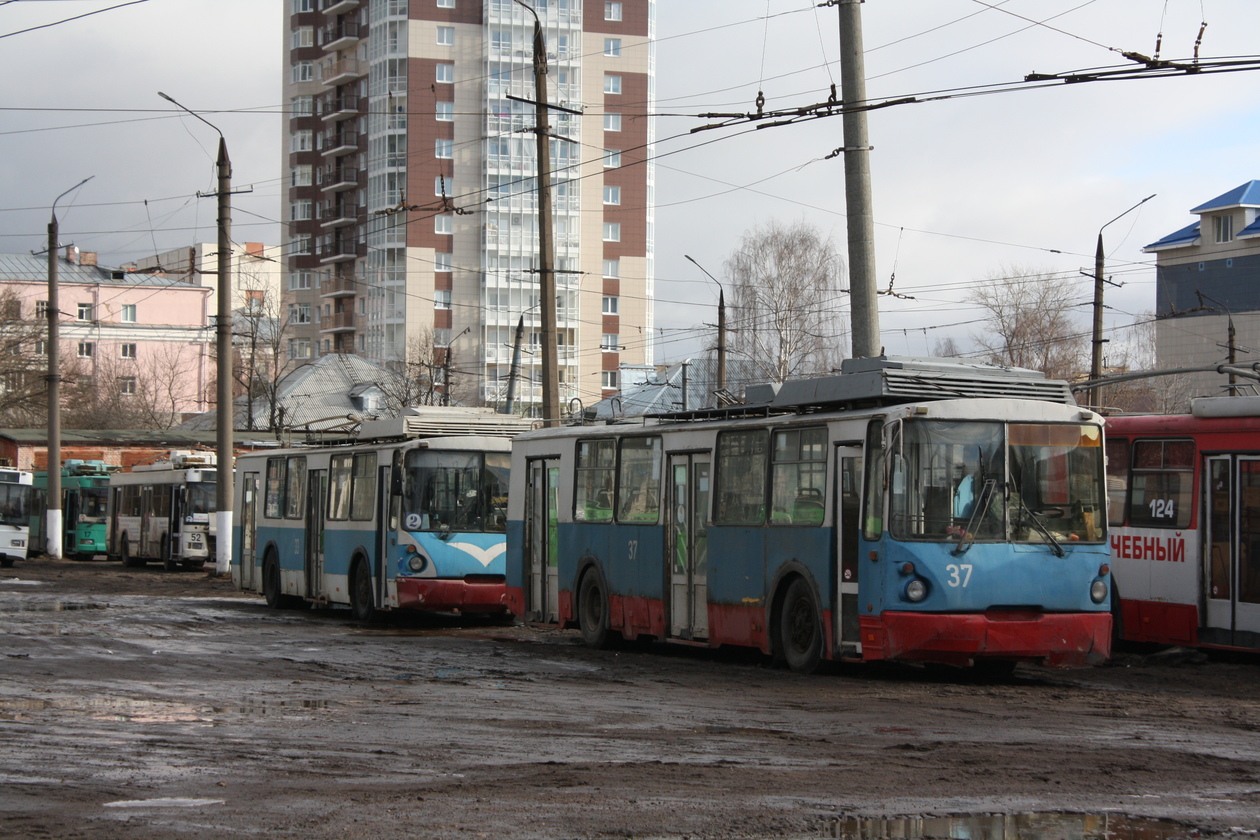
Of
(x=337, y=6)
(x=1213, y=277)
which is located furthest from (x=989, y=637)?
(x=337, y=6)

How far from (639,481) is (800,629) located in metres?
3.61

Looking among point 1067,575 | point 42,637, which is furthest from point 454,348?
point 1067,575

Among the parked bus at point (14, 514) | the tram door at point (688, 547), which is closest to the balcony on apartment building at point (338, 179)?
the parked bus at point (14, 514)

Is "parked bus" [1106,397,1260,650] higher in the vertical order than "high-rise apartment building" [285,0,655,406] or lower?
lower

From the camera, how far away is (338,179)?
102312mm

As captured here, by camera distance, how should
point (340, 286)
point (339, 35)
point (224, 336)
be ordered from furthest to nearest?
point (340, 286)
point (339, 35)
point (224, 336)

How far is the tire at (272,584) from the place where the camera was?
2650 cm

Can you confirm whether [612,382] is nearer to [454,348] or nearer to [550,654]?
A: [454,348]

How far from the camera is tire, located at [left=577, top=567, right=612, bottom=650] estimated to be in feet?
58.7

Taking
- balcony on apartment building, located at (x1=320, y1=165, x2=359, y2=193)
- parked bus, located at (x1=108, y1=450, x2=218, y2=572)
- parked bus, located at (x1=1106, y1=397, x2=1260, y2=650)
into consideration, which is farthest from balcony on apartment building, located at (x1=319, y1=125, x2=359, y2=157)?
parked bus, located at (x1=1106, y1=397, x2=1260, y2=650)

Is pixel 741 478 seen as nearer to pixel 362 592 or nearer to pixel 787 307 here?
pixel 362 592

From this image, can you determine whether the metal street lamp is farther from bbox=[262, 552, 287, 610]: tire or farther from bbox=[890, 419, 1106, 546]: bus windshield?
bbox=[890, 419, 1106, 546]: bus windshield

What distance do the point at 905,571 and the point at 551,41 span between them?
3272 inches

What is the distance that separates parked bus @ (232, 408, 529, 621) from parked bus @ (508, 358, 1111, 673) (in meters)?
4.94
